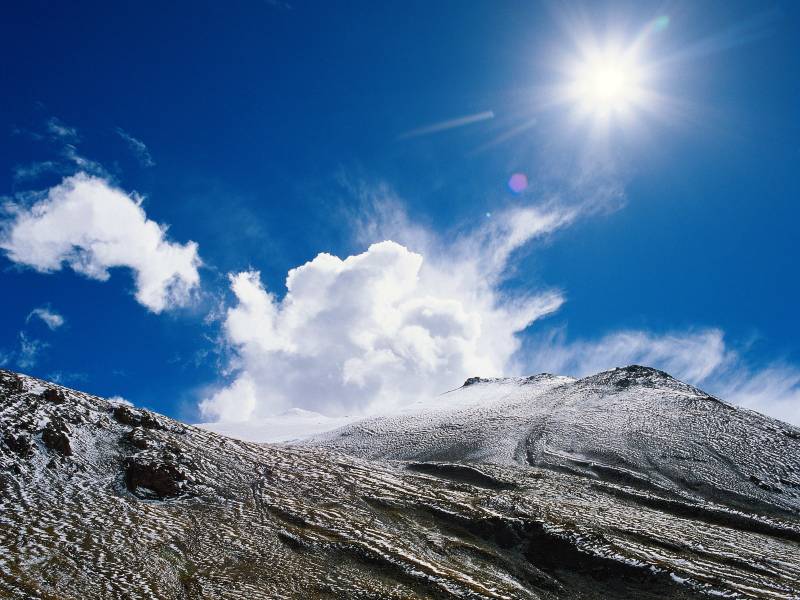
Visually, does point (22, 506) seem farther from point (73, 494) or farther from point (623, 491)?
point (623, 491)

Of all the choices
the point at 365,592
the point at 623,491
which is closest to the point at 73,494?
the point at 365,592

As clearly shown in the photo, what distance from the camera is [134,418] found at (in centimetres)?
3111

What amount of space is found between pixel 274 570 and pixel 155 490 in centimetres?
950

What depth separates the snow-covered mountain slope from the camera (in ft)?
116

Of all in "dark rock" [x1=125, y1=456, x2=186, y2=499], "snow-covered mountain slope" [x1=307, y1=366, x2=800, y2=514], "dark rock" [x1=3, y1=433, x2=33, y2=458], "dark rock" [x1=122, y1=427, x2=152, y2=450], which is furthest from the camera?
"snow-covered mountain slope" [x1=307, y1=366, x2=800, y2=514]

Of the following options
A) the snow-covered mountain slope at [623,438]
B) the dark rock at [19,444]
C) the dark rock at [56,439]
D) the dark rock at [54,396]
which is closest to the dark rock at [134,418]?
the dark rock at [54,396]

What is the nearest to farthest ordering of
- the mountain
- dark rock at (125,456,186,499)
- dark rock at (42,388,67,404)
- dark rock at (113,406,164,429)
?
the mountain < dark rock at (125,456,186,499) < dark rock at (42,388,67,404) < dark rock at (113,406,164,429)

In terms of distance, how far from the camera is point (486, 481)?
1315 inches

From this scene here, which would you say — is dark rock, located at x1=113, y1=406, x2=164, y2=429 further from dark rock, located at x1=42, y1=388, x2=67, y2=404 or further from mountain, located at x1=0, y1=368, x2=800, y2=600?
dark rock, located at x1=42, y1=388, x2=67, y2=404

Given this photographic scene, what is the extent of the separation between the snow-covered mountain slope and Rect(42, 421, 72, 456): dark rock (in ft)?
92.1

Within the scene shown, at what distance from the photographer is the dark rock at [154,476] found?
23.5 metres

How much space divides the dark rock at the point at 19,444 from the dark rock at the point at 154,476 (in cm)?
435

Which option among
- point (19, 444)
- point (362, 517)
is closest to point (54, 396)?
point (19, 444)

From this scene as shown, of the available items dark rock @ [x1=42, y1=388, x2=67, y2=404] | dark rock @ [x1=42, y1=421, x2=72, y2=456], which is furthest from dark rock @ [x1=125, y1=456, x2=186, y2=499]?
dark rock @ [x1=42, y1=388, x2=67, y2=404]
